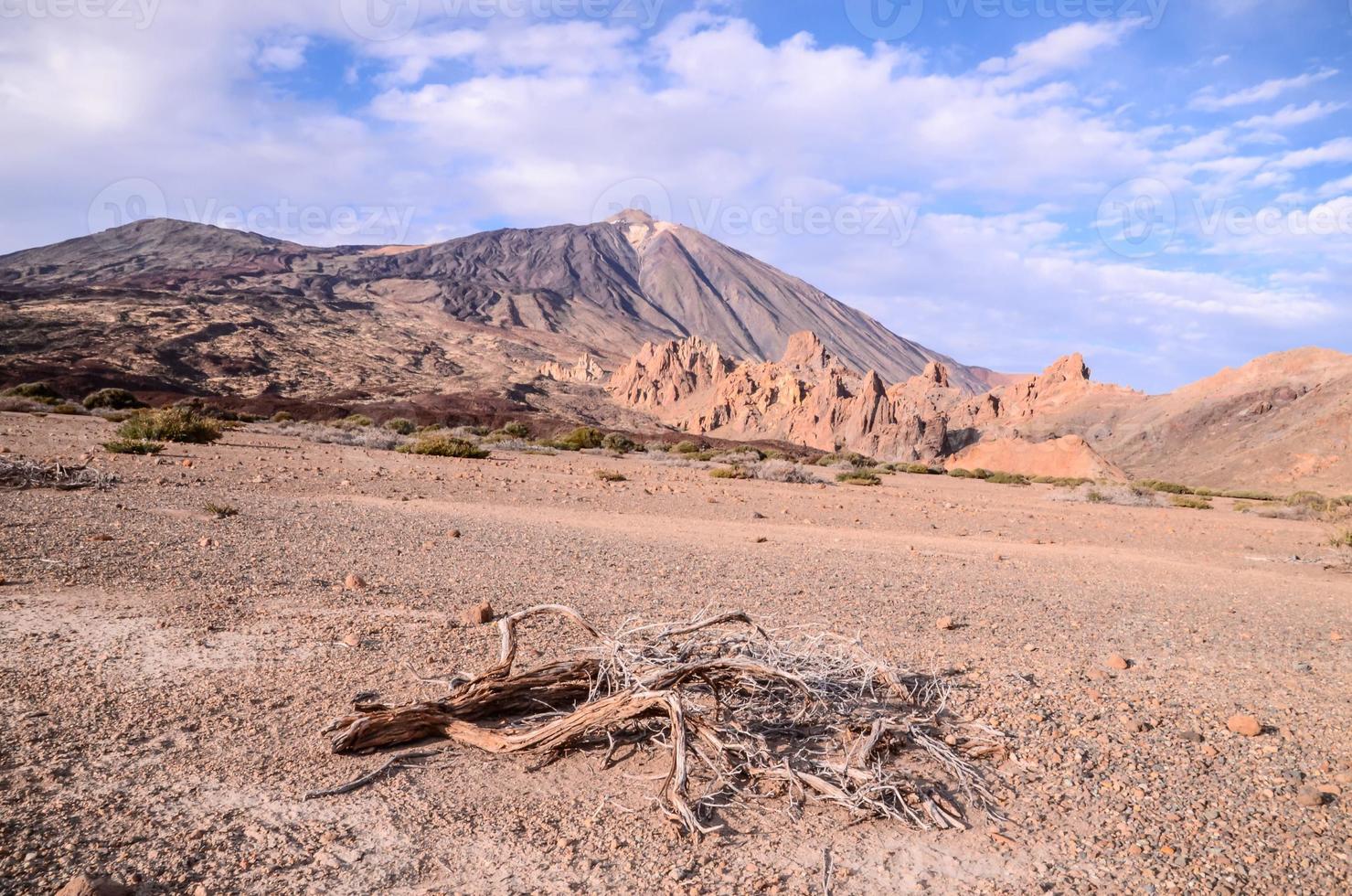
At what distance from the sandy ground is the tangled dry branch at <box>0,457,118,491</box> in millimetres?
523

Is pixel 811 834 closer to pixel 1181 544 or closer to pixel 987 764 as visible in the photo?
pixel 987 764

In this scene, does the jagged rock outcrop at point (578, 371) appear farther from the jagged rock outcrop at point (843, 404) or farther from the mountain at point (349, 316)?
the jagged rock outcrop at point (843, 404)

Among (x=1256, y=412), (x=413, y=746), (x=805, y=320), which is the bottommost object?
(x=413, y=746)

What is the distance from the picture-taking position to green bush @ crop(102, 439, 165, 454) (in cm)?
1254

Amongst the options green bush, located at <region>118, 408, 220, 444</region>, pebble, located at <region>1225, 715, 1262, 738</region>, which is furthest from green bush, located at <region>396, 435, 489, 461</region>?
pebble, located at <region>1225, 715, 1262, 738</region>

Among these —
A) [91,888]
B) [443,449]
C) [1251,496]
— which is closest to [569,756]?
[91,888]

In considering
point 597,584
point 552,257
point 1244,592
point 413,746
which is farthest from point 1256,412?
point 552,257

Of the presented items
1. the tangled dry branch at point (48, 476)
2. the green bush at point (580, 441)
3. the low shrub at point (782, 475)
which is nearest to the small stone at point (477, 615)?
the tangled dry branch at point (48, 476)

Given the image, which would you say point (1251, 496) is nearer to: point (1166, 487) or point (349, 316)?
point (1166, 487)

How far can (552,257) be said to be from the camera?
190m

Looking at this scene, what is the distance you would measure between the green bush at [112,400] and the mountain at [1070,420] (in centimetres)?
2908

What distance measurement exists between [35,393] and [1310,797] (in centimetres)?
3532

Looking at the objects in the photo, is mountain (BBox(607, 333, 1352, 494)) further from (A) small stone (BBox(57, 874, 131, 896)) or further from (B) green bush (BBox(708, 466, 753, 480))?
(A) small stone (BBox(57, 874, 131, 896))

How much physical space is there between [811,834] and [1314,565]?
35.8 ft
